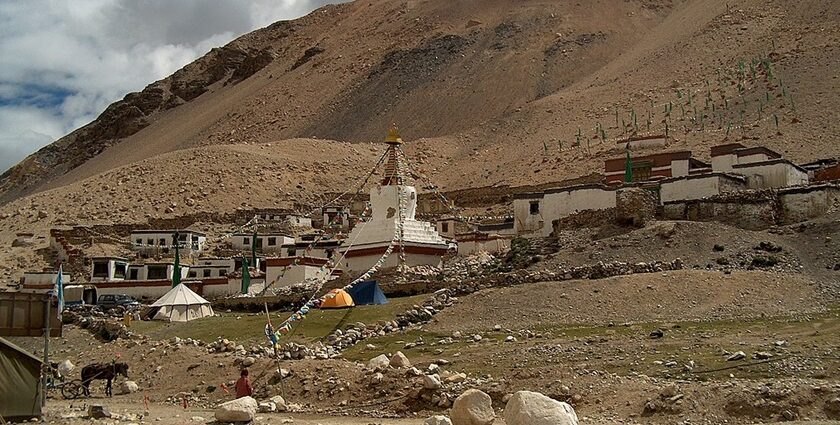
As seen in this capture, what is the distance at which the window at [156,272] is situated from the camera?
156ft

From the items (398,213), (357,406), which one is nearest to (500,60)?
(398,213)

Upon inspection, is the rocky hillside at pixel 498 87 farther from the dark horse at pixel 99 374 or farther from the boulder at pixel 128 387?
the dark horse at pixel 99 374

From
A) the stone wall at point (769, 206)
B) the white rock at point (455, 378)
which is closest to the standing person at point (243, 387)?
the white rock at point (455, 378)

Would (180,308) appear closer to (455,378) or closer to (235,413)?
(455,378)

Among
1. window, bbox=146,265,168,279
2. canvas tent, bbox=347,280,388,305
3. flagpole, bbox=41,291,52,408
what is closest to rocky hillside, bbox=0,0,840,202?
window, bbox=146,265,168,279

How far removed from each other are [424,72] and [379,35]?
24.5 m

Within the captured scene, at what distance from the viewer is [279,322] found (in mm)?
26125

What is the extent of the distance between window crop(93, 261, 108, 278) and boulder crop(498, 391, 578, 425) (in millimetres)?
39482

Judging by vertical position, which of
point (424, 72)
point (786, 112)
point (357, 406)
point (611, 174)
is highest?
point (424, 72)

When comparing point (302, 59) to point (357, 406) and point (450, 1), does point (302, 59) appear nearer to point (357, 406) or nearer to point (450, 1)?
point (450, 1)

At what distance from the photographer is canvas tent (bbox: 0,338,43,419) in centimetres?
1528

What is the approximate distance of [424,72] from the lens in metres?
113

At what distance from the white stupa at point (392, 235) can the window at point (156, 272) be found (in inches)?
534

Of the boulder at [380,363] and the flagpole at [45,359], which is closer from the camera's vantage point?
the flagpole at [45,359]
